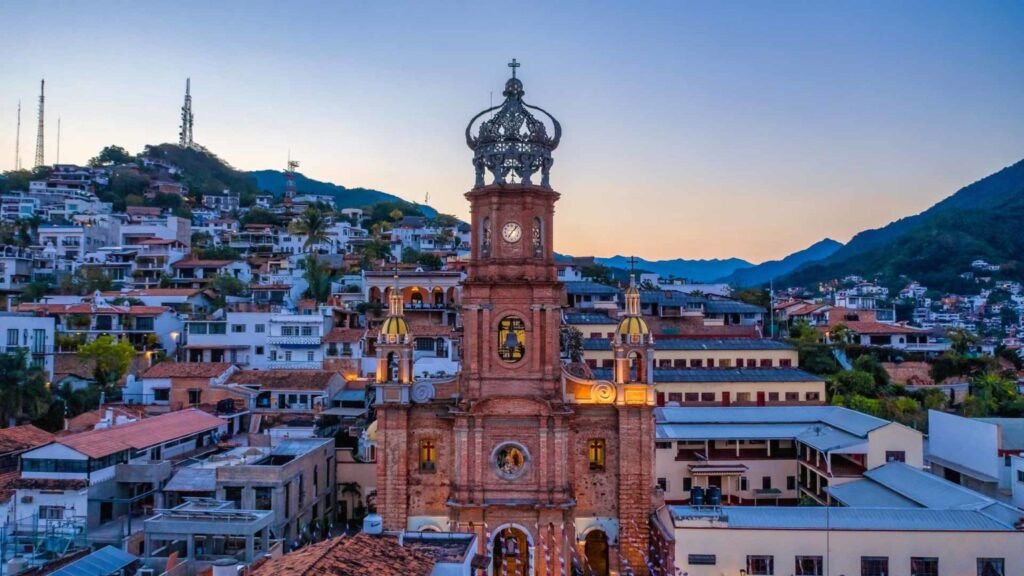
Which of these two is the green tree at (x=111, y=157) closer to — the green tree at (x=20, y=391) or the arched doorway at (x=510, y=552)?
the green tree at (x=20, y=391)

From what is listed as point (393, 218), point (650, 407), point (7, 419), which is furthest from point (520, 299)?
point (393, 218)

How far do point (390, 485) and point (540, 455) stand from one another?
6582 mm

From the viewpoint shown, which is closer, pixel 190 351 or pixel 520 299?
pixel 520 299

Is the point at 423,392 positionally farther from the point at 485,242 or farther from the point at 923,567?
the point at 923,567

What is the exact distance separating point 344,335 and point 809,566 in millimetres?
41761

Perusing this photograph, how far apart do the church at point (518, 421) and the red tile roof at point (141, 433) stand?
13573mm

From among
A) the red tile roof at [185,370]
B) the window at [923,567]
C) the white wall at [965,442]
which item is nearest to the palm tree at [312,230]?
the red tile roof at [185,370]

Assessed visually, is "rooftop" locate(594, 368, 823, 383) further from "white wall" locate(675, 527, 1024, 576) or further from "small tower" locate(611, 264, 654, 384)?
"white wall" locate(675, 527, 1024, 576)

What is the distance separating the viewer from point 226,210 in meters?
135

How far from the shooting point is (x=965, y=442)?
39.7 metres

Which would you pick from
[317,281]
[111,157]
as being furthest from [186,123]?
[317,281]

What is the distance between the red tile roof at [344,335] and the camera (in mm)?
58928

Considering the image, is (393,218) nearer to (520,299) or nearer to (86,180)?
(86,180)


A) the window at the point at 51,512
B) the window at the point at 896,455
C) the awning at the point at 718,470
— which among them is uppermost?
the window at the point at 896,455
